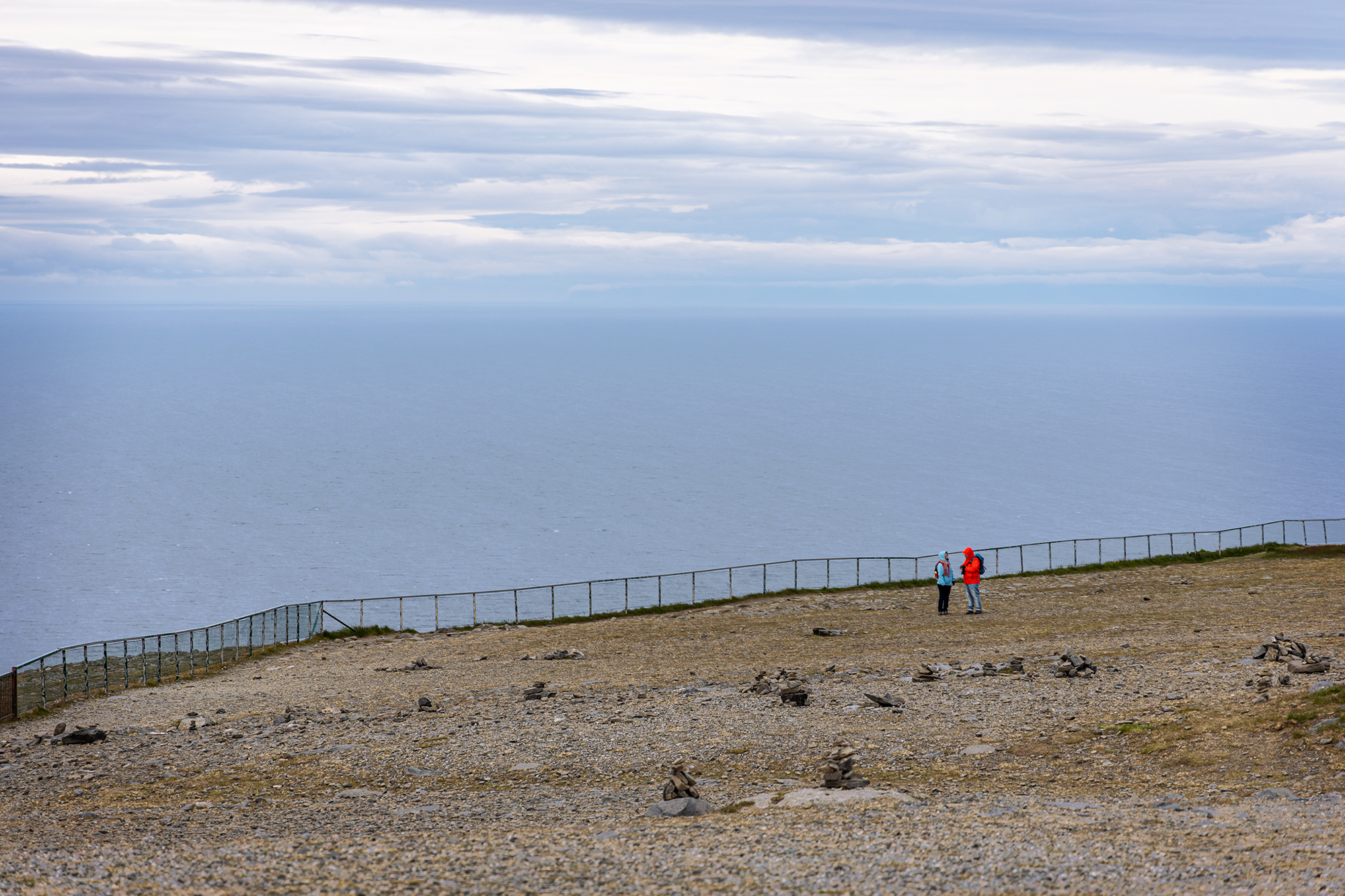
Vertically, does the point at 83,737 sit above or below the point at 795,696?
below

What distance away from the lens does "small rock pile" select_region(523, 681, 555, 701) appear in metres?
21.5

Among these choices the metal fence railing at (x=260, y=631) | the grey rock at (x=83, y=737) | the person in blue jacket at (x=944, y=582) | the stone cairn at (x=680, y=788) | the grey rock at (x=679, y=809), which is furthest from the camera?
the person in blue jacket at (x=944, y=582)

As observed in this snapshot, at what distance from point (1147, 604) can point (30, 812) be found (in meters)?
26.9

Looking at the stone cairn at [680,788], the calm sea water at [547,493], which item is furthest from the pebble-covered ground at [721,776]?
the calm sea water at [547,493]

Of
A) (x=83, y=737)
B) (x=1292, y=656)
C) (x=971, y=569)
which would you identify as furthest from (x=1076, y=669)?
(x=83, y=737)

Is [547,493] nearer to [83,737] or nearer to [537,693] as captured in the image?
[537,693]

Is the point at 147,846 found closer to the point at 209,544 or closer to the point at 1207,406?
the point at 209,544

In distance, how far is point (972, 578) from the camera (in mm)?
31328

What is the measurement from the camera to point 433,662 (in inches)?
1113

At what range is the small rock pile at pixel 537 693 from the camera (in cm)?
2145

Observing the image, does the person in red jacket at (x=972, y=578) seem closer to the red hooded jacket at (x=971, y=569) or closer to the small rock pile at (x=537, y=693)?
the red hooded jacket at (x=971, y=569)

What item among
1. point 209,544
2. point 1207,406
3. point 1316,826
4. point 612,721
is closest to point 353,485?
point 209,544

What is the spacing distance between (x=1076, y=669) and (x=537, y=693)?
32.0ft

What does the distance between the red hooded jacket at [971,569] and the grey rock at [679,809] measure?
63.0 feet
